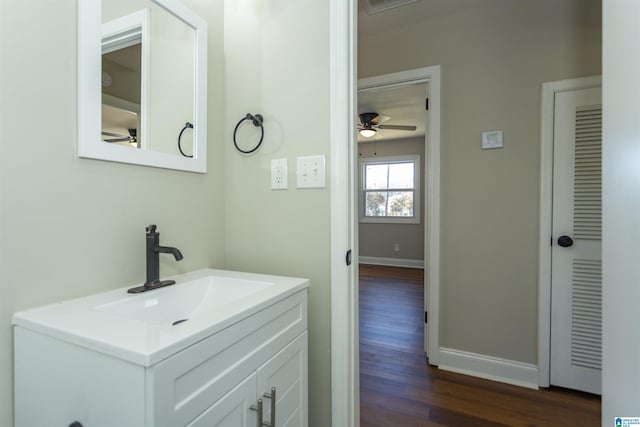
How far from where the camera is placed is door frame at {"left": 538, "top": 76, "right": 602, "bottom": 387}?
1.90 m

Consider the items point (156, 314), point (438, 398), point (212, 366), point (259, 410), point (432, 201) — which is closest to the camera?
point (212, 366)

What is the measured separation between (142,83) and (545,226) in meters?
2.34

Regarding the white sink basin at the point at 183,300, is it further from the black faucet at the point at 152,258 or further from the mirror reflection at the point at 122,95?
the mirror reflection at the point at 122,95

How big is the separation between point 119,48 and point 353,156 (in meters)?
0.89

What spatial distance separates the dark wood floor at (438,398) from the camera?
165 cm

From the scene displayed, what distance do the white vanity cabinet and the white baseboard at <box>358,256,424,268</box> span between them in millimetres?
5006

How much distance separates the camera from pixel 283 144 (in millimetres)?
1259

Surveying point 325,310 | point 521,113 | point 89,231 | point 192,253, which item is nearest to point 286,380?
point 325,310

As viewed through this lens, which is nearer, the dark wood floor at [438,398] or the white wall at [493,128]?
the dark wood floor at [438,398]

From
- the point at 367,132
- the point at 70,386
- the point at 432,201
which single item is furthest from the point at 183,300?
the point at 367,132

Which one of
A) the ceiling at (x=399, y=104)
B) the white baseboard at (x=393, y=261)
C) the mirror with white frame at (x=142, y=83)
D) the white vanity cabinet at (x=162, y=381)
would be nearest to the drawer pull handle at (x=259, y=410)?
the white vanity cabinet at (x=162, y=381)

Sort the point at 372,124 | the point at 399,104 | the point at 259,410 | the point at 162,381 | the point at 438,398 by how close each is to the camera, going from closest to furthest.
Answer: the point at 162,381
the point at 259,410
the point at 438,398
the point at 399,104
the point at 372,124

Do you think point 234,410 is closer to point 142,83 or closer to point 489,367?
point 142,83

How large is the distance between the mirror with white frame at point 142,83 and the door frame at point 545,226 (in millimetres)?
2038
